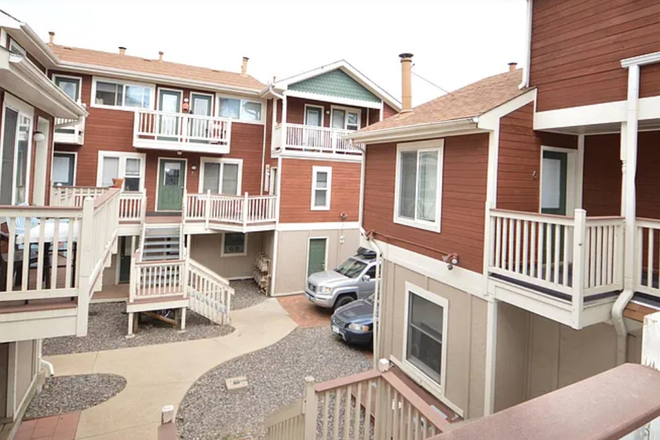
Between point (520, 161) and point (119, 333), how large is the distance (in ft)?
35.7

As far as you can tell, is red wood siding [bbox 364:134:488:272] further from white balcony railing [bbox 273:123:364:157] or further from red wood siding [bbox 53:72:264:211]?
red wood siding [bbox 53:72:264:211]

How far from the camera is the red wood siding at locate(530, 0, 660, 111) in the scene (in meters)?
4.86

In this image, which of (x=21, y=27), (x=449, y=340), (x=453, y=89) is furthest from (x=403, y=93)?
(x=21, y=27)

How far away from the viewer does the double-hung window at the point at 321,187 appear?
1528 cm

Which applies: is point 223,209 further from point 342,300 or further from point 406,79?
point 406,79

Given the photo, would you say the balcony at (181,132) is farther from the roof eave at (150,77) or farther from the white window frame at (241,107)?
the roof eave at (150,77)

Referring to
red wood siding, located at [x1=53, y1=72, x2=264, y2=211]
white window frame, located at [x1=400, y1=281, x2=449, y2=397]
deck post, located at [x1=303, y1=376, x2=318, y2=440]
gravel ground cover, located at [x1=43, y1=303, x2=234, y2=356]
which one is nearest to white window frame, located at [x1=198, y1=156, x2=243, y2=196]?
red wood siding, located at [x1=53, y1=72, x2=264, y2=211]

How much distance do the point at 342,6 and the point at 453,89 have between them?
6075mm

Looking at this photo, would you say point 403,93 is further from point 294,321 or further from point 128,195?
point 128,195

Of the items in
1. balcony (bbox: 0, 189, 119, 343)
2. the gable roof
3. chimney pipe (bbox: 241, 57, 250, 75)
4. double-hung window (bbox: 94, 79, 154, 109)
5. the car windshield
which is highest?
chimney pipe (bbox: 241, 57, 250, 75)

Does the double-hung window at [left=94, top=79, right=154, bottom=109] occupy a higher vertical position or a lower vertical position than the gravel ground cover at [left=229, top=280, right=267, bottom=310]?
higher

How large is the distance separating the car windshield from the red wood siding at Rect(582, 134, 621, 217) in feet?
23.6

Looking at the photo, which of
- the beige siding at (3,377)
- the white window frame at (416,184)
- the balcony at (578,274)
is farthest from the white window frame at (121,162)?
the balcony at (578,274)

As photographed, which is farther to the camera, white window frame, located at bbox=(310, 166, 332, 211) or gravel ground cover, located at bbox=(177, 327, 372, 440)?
white window frame, located at bbox=(310, 166, 332, 211)
